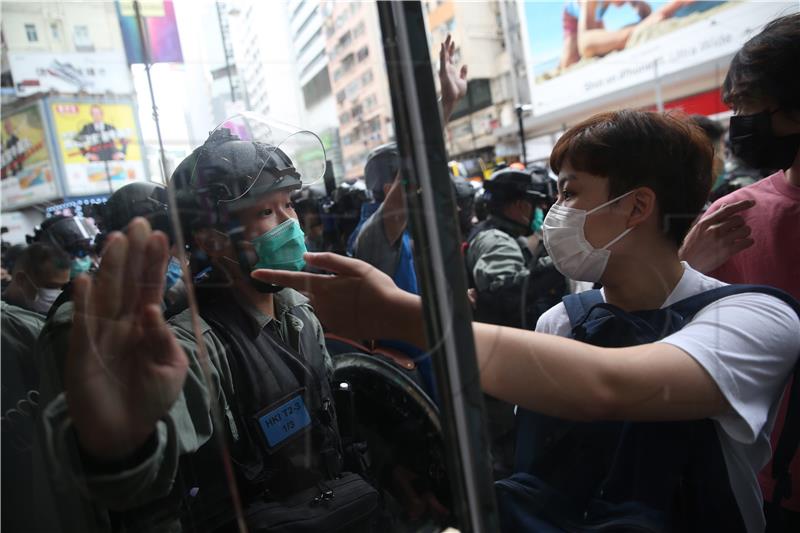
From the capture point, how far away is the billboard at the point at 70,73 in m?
0.90

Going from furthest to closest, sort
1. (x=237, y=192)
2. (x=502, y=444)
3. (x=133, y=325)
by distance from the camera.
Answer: (x=502, y=444), (x=237, y=192), (x=133, y=325)

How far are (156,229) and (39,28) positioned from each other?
46cm

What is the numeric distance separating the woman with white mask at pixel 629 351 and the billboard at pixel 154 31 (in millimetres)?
432

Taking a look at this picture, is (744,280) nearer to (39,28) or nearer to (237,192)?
(237,192)

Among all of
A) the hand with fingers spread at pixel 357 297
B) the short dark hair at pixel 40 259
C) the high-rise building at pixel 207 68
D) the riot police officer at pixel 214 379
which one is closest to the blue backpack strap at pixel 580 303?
the hand with fingers spread at pixel 357 297

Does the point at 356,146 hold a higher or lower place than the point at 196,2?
lower

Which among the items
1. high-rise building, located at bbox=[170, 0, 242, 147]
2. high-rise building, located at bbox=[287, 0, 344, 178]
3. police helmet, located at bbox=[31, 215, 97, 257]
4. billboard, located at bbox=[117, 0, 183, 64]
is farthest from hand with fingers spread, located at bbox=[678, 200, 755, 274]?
police helmet, located at bbox=[31, 215, 97, 257]

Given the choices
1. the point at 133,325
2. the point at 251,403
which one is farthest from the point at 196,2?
the point at 251,403

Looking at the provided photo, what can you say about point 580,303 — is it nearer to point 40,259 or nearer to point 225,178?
point 225,178

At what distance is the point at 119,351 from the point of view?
29.4 inches

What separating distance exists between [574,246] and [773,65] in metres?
0.78

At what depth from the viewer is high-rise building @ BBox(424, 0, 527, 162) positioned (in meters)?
1.01

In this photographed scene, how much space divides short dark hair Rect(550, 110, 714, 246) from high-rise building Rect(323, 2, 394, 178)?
46 centimetres

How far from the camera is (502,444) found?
990 mm
